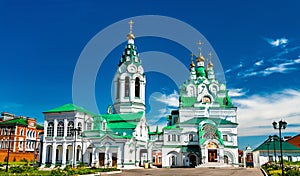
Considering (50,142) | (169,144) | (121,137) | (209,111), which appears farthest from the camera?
(209,111)

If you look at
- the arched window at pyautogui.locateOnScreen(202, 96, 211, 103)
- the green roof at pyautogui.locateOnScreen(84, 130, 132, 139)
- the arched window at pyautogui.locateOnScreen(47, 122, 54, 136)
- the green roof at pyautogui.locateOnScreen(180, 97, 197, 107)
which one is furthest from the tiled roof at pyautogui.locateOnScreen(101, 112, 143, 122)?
the arched window at pyautogui.locateOnScreen(202, 96, 211, 103)

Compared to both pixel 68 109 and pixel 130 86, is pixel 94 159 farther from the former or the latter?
pixel 130 86

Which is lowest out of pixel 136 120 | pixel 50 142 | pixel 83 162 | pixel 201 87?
pixel 83 162

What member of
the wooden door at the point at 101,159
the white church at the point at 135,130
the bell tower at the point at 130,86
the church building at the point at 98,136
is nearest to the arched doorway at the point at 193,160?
the white church at the point at 135,130

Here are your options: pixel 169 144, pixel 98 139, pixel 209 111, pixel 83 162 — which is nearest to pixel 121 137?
pixel 98 139

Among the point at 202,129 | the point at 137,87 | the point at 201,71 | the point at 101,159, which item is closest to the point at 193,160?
the point at 202,129

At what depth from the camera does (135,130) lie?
41.4m

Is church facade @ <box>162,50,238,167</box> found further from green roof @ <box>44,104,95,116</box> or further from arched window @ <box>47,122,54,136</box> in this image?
arched window @ <box>47,122,54,136</box>

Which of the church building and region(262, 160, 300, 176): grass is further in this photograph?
the church building

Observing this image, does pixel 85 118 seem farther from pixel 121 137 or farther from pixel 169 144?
pixel 169 144

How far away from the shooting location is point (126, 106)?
47.5 m

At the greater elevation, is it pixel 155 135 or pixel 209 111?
pixel 209 111

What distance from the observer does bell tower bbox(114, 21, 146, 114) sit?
4775 centimetres

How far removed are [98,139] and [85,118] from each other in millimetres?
5080
